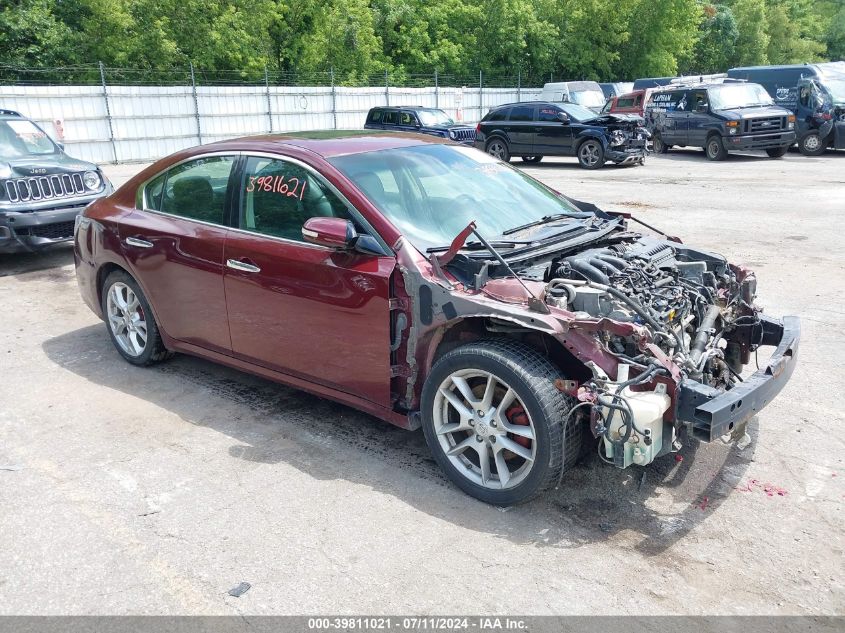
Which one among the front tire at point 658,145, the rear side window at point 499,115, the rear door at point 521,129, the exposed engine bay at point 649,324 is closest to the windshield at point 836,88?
the front tire at point 658,145

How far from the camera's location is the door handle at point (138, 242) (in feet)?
16.9

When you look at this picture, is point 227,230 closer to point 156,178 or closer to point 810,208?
point 156,178

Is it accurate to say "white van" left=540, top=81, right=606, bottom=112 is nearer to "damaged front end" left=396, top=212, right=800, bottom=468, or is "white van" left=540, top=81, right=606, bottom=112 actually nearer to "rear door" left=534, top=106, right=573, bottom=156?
"rear door" left=534, top=106, right=573, bottom=156

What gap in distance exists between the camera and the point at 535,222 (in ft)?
14.8

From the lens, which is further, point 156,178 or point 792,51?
point 792,51

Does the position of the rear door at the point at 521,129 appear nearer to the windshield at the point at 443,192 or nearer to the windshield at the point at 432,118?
the windshield at the point at 432,118

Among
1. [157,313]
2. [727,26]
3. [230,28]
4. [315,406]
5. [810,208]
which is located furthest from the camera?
[727,26]

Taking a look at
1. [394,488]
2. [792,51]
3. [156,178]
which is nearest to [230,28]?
[156,178]

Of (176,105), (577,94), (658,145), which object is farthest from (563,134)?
(176,105)

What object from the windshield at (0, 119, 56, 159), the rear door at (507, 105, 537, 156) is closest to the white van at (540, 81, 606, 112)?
the rear door at (507, 105, 537, 156)

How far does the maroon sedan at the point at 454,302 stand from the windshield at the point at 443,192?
0.05 feet

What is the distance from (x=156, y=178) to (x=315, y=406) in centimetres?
205

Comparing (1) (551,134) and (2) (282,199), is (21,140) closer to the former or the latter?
(2) (282,199)

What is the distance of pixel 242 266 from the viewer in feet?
14.9
